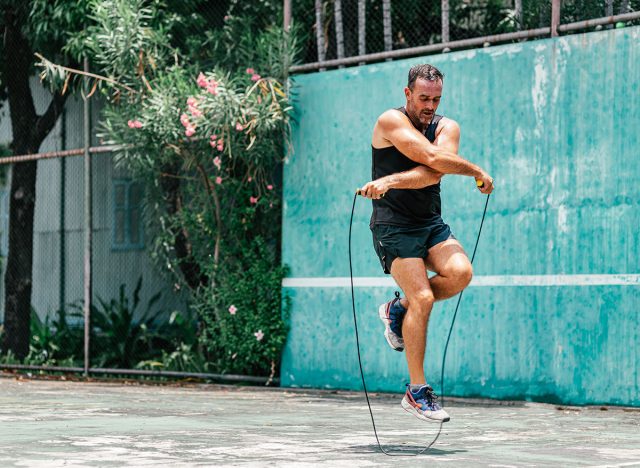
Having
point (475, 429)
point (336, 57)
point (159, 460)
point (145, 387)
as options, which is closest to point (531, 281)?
point (475, 429)

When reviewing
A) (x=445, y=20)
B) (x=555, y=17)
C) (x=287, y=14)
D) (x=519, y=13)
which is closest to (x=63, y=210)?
(x=287, y=14)

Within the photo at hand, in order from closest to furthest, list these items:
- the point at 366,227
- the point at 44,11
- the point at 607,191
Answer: the point at 607,191
the point at 366,227
the point at 44,11

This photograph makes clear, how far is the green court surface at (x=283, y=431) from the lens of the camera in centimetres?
612

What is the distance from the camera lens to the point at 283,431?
7.61 m

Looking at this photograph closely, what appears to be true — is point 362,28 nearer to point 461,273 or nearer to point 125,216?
point 461,273

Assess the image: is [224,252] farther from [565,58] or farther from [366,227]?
[565,58]

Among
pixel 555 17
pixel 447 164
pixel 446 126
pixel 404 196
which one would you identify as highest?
pixel 555 17

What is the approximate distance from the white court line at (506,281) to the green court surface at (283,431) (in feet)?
3.23

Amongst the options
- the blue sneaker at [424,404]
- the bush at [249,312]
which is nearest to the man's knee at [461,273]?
the blue sneaker at [424,404]

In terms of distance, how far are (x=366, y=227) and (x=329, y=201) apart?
54 cm

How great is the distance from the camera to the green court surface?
6.12 metres

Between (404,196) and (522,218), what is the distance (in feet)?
11.5

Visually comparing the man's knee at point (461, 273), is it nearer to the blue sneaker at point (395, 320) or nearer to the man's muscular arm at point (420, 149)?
the blue sneaker at point (395, 320)

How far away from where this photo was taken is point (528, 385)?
33.6 ft
